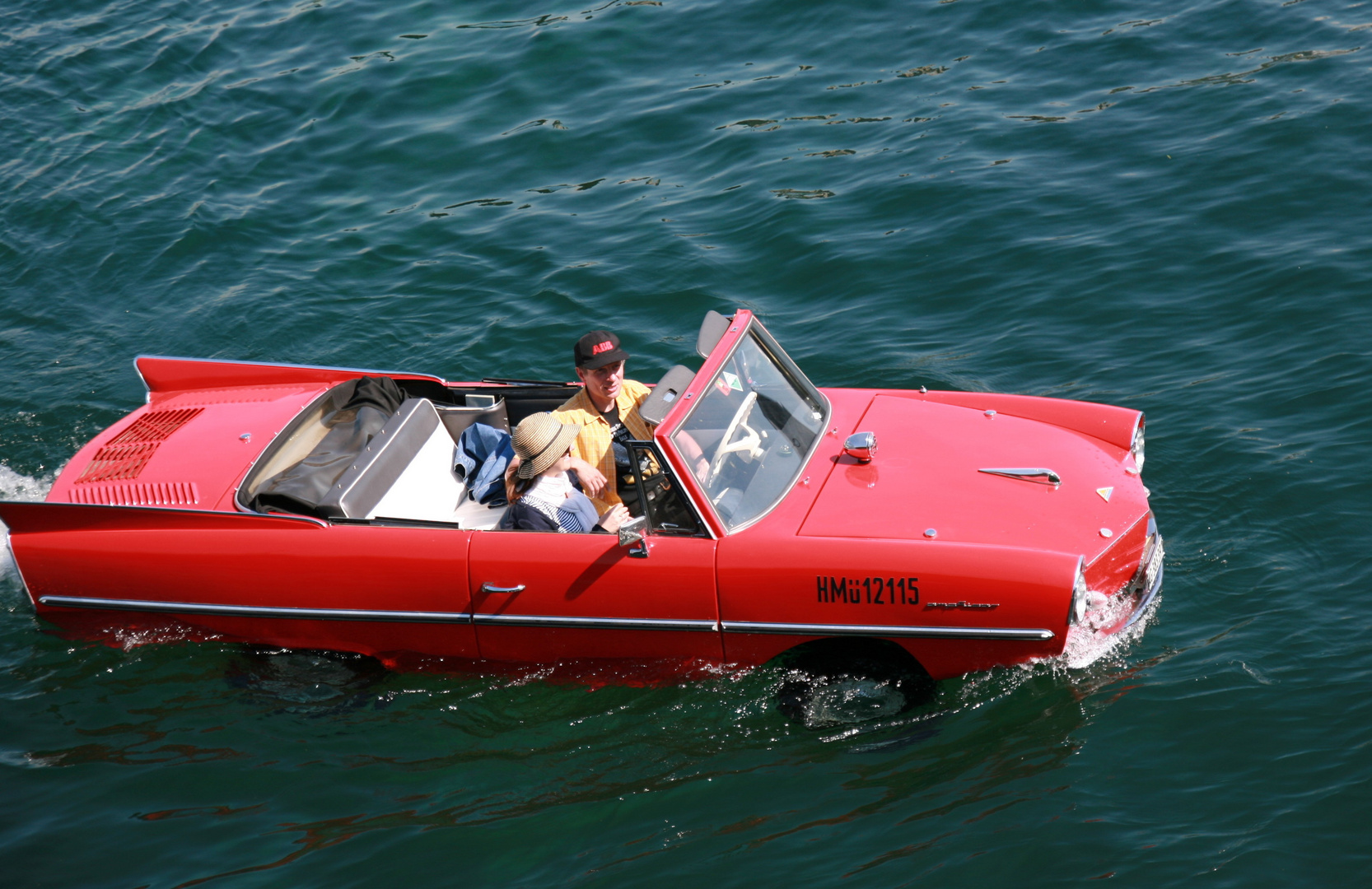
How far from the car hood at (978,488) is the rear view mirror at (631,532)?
0.75m

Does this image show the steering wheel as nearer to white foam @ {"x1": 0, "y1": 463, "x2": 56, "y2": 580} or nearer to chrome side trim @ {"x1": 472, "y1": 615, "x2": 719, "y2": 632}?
chrome side trim @ {"x1": 472, "y1": 615, "x2": 719, "y2": 632}

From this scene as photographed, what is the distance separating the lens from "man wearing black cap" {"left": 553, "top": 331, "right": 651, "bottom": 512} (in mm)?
5984

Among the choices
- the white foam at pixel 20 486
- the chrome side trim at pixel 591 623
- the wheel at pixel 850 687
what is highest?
the white foam at pixel 20 486

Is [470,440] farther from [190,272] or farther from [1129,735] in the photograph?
[190,272]

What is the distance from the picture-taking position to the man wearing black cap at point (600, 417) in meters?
5.98

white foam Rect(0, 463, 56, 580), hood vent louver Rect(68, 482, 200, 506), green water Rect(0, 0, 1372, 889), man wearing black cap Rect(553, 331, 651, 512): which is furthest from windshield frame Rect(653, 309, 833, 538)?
white foam Rect(0, 463, 56, 580)

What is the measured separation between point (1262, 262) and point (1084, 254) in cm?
126

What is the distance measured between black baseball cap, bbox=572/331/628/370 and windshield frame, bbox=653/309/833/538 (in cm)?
58

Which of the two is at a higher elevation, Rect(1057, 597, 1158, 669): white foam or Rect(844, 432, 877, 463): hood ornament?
Rect(844, 432, 877, 463): hood ornament

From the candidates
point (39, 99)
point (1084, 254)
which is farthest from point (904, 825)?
point (39, 99)

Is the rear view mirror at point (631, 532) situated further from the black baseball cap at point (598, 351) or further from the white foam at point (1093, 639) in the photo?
the white foam at point (1093, 639)

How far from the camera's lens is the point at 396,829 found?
5.09m

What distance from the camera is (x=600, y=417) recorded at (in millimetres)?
6207

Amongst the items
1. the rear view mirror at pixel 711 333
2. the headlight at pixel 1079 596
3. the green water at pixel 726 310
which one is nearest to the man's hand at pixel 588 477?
the rear view mirror at pixel 711 333
